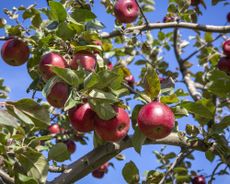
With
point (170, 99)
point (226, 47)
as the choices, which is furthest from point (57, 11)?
point (226, 47)

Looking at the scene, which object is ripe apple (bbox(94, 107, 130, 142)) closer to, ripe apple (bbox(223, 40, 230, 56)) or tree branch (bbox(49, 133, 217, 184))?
tree branch (bbox(49, 133, 217, 184))

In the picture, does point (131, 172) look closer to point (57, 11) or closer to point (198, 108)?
point (198, 108)

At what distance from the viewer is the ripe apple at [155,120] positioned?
1.58 meters

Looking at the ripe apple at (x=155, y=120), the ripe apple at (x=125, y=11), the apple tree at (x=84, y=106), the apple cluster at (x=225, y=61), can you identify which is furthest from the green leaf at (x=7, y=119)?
the apple cluster at (x=225, y=61)

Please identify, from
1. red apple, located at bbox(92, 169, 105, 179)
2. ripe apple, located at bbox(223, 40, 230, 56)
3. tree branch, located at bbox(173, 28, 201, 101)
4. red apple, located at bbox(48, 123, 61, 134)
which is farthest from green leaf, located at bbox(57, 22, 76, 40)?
red apple, located at bbox(92, 169, 105, 179)

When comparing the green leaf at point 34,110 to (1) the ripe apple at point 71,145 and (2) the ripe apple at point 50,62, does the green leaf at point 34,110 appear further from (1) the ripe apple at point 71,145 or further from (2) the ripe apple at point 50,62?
(1) the ripe apple at point 71,145

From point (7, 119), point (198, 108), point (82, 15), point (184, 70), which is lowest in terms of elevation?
point (7, 119)

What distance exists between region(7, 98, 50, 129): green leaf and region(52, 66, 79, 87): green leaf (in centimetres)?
15

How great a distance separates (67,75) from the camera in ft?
4.82

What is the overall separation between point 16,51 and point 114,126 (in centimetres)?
83

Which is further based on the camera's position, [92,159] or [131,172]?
[131,172]

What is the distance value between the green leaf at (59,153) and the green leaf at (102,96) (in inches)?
16.2

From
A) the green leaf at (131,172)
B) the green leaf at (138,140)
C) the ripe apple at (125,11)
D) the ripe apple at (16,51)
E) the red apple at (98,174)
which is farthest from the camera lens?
the red apple at (98,174)

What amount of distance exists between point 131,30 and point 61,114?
88 centimetres
